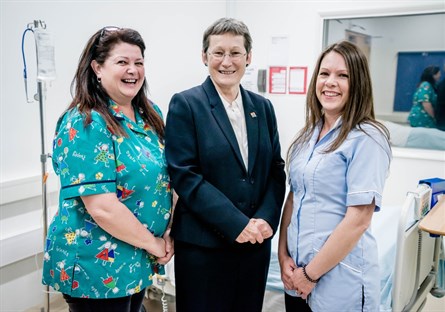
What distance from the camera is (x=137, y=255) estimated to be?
1354 mm

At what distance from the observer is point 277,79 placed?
3.86 meters

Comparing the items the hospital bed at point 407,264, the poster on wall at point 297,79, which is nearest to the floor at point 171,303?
the hospital bed at point 407,264

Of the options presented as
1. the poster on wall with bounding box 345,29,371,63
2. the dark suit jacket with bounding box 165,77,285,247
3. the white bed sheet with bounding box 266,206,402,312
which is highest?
the poster on wall with bounding box 345,29,371,63

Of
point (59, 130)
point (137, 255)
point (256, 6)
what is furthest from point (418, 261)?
point (256, 6)

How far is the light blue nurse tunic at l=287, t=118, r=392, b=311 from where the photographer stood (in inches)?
49.1

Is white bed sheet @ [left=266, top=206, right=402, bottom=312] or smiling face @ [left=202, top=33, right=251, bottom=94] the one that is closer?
smiling face @ [left=202, top=33, right=251, bottom=94]

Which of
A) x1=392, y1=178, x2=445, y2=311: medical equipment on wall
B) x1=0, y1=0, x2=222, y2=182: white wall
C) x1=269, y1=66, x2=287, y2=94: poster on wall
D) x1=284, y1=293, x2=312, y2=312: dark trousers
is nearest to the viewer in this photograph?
x1=284, y1=293, x2=312, y2=312: dark trousers

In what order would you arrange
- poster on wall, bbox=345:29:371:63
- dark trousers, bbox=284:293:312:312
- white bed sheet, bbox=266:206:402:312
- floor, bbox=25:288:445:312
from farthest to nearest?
poster on wall, bbox=345:29:371:63 → floor, bbox=25:288:445:312 → white bed sheet, bbox=266:206:402:312 → dark trousers, bbox=284:293:312:312

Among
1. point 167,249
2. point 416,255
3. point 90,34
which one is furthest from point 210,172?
point 90,34

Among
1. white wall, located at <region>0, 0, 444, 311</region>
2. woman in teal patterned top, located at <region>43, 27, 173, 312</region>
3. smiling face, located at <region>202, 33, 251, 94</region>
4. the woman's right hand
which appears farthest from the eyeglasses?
white wall, located at <region>0, 0, 444, 311</region>

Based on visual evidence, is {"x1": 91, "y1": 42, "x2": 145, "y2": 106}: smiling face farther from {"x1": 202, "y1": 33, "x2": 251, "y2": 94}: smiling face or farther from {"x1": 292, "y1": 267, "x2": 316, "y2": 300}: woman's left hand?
{"x1": 292, "y1": 267, "x2": 316, "y2": 300}: woman's left hand

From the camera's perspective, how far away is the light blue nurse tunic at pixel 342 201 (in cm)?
125

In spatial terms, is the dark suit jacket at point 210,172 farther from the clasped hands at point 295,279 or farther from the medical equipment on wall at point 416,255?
the medical equipment on wall at point 416,255

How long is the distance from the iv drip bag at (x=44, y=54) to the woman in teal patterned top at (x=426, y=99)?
284 cm
